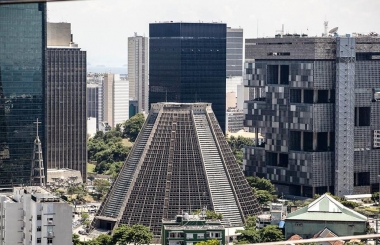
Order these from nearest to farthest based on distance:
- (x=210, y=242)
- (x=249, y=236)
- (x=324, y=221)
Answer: (x=210, y=242) → (x=324, y=221) → (x=249, y=236)

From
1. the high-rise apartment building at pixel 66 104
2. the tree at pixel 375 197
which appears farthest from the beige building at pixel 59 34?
the tree at pixel 375 197

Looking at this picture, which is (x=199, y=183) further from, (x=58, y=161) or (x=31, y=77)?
(x=58, y=161)

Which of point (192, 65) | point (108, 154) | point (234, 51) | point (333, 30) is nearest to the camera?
point (333, 30)

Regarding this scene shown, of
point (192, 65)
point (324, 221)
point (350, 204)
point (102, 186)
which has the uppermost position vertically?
point (192, 65)

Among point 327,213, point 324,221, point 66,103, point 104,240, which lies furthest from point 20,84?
point 324,221

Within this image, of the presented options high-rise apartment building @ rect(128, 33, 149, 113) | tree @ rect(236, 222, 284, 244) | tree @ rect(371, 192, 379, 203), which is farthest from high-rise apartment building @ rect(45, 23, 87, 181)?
high-rise apartment building @ rect(128, 33, 149, 113)

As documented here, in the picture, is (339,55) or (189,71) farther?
(189,71)

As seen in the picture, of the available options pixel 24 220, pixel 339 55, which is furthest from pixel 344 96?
pixel 24 220

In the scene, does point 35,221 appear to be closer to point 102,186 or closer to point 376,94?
point 102,186
